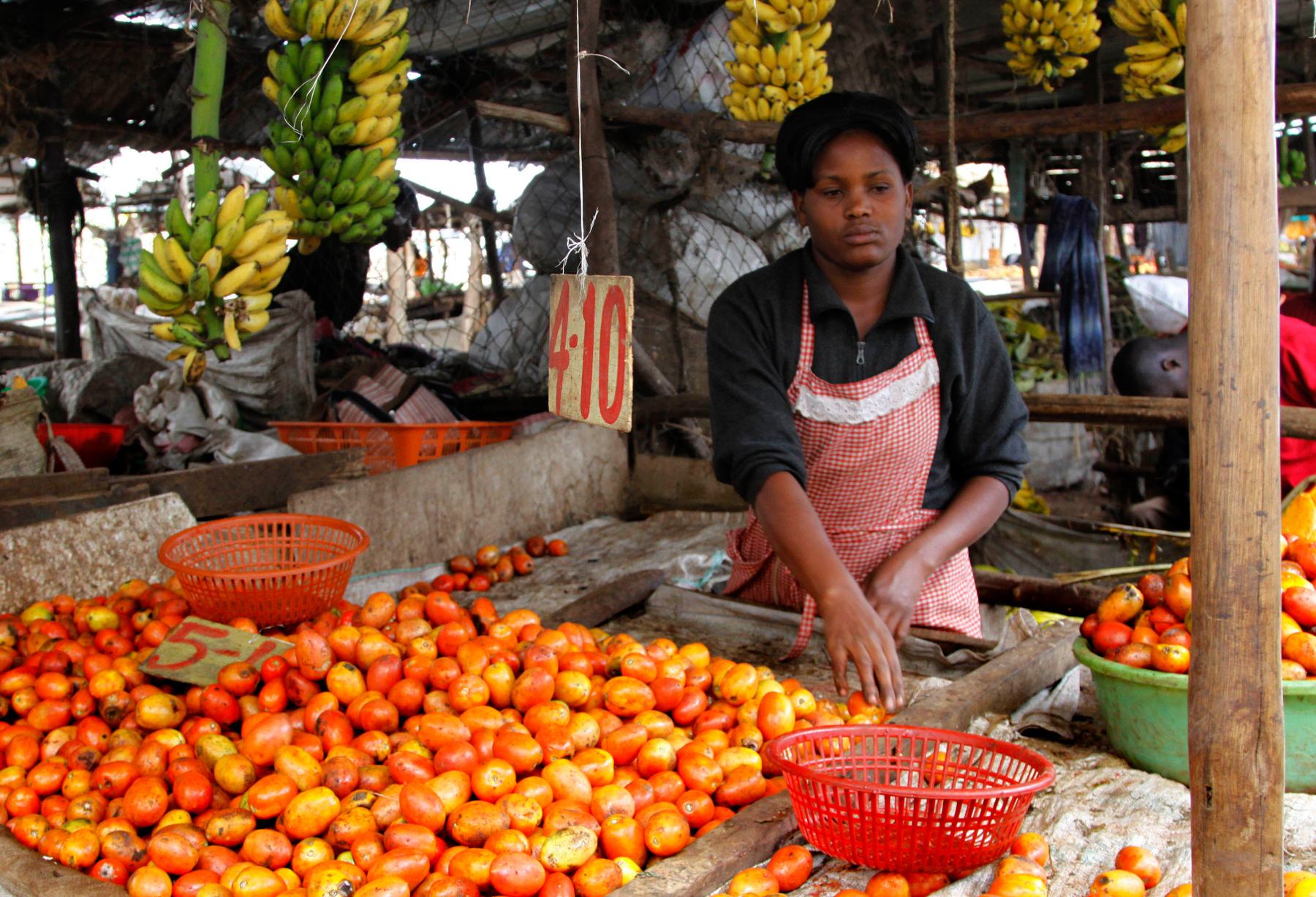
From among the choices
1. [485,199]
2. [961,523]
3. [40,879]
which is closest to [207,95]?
[40,879]

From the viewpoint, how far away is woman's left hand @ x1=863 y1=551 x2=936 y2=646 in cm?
199

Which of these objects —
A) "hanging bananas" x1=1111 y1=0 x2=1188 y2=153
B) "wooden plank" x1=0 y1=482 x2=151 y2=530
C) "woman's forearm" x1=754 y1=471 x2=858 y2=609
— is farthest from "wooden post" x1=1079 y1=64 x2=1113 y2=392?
"wooden plank" x1=0 y1=482 x2=151 y2=530

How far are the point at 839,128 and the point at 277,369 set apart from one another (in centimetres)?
458

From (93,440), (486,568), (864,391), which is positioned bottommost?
(486,568)

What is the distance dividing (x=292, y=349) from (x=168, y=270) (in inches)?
145

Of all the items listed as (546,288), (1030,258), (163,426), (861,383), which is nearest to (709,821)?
(861,383)

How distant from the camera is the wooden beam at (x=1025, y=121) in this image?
125 inches

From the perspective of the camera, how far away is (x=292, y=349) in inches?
230

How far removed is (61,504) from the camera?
3.23 metres

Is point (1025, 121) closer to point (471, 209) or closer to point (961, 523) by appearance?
point (961, 523)

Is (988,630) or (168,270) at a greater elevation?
(168,270)

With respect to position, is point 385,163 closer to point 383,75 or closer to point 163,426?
point 383,75

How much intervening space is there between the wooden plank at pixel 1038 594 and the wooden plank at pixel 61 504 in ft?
9.73

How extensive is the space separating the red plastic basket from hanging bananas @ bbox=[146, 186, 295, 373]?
1.71 metres
